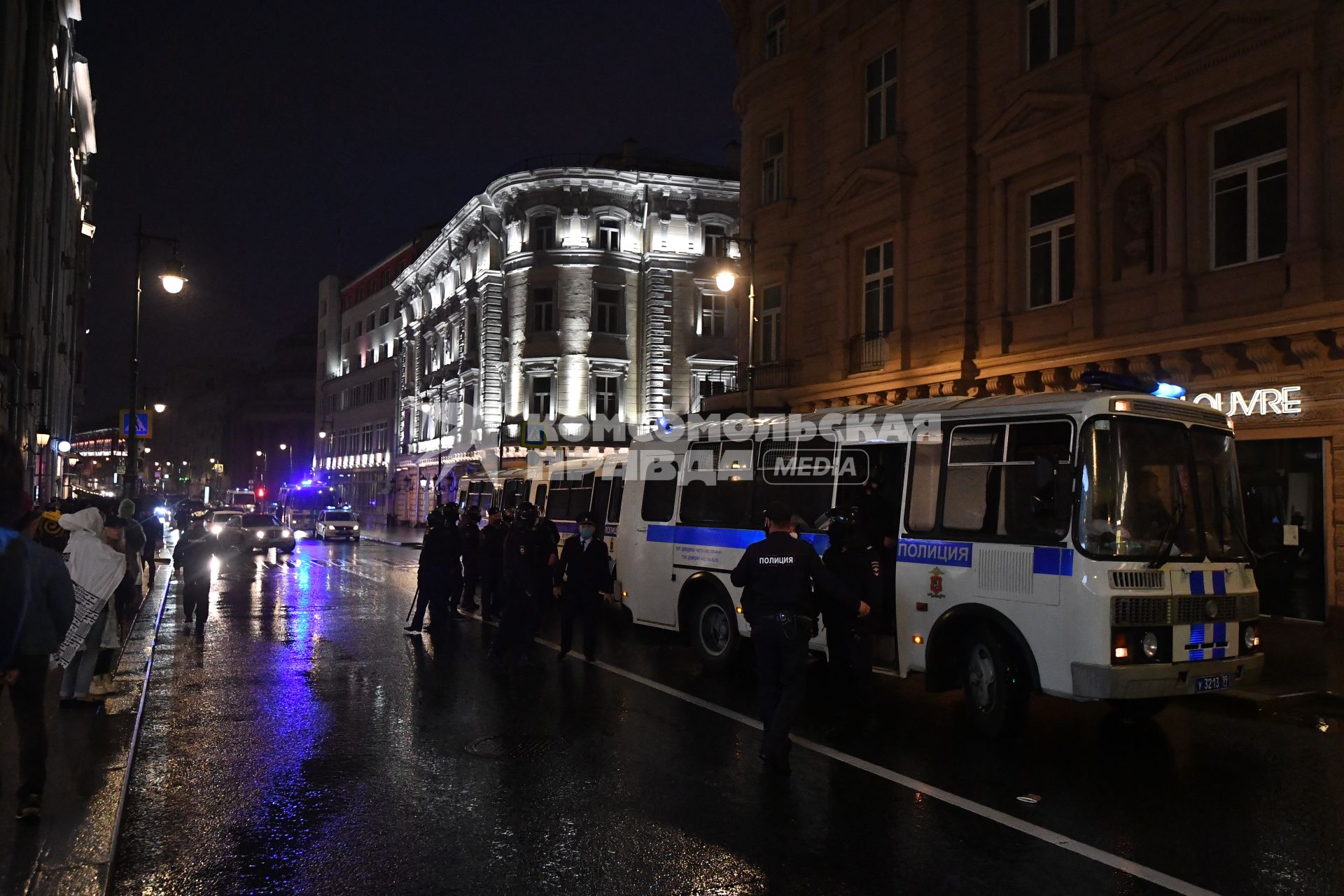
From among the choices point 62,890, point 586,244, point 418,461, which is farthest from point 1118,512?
point 418,461

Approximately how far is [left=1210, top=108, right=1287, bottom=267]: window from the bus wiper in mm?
8856

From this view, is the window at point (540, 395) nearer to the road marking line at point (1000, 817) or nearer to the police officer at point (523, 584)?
the police officer at point (523, 584)

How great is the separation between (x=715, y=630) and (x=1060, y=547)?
4.94 m

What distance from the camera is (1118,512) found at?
325 inches

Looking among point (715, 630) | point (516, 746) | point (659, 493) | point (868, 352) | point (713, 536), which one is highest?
point (868, 352)

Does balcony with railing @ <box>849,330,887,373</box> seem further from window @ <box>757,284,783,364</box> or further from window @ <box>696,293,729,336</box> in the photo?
window @ <box>696,293,729,336</box>

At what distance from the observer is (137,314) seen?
23891mm

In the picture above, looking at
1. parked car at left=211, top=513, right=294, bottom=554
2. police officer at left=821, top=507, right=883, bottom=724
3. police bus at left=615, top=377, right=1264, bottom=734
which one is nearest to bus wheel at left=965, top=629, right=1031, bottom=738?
police bus at left=615, top=377, right=1264, bottom=734

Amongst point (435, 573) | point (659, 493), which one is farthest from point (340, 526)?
point (659, 493)

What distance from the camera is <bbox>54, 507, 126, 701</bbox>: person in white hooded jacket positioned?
8750 mm

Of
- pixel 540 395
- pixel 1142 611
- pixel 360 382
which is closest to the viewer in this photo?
pixel 1142 611

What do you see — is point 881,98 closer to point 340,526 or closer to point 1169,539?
point 1169,539

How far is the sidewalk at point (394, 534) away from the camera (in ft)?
145

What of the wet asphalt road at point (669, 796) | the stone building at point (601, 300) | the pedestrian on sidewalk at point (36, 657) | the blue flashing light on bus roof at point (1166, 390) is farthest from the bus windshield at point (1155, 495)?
the stone building at point (601, 300)
